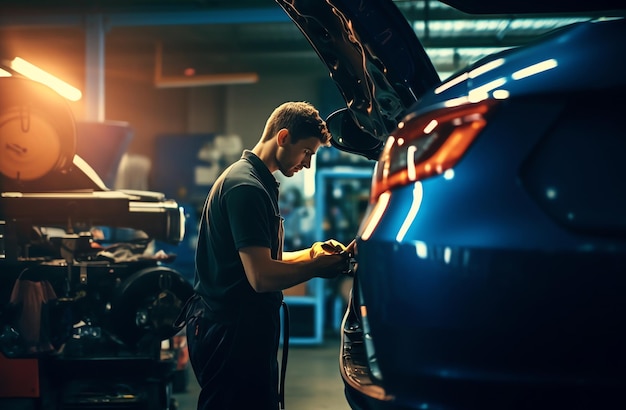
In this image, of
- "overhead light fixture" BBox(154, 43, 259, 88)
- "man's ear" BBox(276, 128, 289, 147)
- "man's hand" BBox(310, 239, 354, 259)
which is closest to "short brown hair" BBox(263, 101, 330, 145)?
"man's ear" BBox(276, 128, 289, 147)

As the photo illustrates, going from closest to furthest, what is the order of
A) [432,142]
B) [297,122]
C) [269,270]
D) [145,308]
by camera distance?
[432,142]
[269,270]
[297,122]
[145,308]

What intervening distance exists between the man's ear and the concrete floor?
3.10m

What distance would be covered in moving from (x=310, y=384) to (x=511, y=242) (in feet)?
16.4

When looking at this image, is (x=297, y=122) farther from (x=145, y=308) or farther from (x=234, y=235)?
(x=145, y=308)

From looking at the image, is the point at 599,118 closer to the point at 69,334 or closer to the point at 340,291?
the point at 69,334

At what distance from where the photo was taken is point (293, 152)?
2.87 metres

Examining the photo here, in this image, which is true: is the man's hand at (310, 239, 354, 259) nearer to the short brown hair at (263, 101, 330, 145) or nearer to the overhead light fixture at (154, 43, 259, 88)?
the short brown hair at (263, 101, 330, 145)

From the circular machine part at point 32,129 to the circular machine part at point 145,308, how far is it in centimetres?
75

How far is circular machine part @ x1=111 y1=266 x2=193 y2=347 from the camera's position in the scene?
396 cm

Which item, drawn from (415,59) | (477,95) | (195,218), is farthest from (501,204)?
(195,218)

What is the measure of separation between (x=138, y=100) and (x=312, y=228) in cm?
578

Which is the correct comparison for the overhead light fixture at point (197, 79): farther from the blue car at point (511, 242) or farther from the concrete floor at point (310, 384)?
the blue car at point (511, 242)

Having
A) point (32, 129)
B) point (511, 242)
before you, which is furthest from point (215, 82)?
point (511, 242)

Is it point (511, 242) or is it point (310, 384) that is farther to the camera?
point (310, 384)
